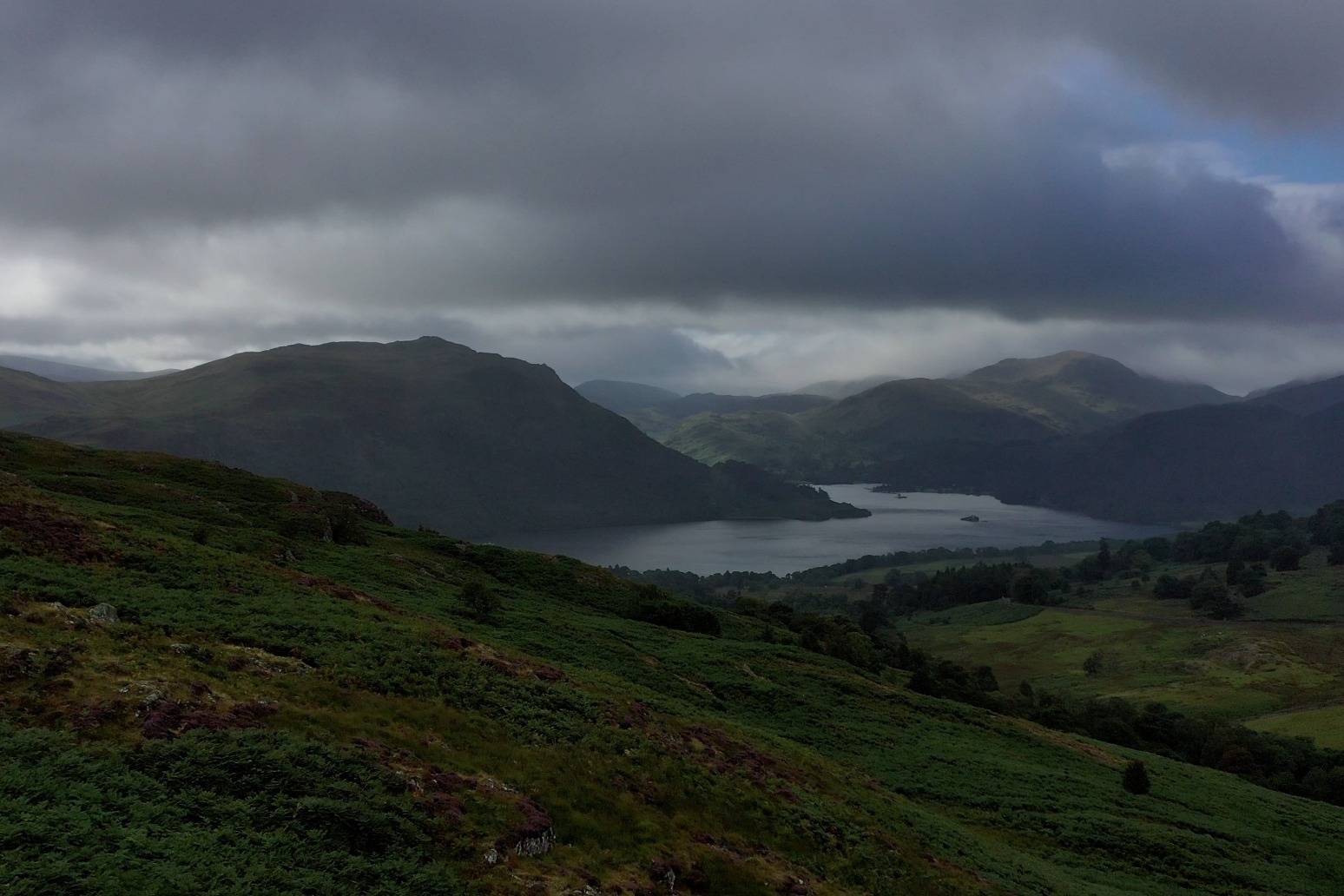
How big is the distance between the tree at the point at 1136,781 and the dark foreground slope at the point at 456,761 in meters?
1.61

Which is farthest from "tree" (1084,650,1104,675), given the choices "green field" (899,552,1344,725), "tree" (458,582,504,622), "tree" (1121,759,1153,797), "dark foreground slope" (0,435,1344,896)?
"tree" (458,582,504,622)

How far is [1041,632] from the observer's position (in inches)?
7790

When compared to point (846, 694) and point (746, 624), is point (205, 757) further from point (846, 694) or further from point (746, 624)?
point (746, 624)

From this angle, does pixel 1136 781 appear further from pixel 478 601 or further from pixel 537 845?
pixel 537 845

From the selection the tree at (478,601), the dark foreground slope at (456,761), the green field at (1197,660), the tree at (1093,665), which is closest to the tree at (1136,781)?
the dark foreground slope at (456,761)

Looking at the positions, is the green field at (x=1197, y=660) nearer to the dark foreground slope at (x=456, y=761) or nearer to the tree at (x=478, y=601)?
the dark foreground slope at (x=456, y=761)

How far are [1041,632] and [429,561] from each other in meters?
180

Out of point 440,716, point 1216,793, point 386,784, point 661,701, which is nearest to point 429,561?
point 661,701

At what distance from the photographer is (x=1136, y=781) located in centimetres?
5569

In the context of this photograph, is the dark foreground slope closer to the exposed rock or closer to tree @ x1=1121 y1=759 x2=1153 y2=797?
the exposed rock

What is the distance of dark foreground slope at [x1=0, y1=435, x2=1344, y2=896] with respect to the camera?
17578 mm

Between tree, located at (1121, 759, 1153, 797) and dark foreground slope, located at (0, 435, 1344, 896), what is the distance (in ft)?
5.29

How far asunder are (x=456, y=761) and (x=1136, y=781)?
55078mm

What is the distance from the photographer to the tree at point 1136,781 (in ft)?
182
